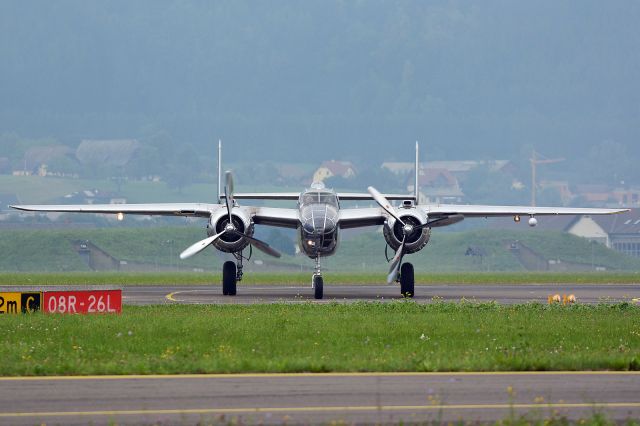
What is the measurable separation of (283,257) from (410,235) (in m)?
87.4

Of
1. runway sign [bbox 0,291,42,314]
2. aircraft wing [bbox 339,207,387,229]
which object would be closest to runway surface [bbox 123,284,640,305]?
aircraft wing [bbox 339,207,387,229]

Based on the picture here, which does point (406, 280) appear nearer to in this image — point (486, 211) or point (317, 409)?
point (486, 211)

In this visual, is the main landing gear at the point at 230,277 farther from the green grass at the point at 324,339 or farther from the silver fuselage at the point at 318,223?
the green grass at the point at 324,339

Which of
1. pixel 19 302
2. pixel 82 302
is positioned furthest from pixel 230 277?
pixel 19 302

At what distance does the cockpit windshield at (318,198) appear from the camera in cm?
4578

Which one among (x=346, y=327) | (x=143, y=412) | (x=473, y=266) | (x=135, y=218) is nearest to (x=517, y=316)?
(x=346, y=327)

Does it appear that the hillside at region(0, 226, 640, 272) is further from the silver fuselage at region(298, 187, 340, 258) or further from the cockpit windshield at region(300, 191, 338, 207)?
the silver fuselage at region(298, 187, 340, 258)

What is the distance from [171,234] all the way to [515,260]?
37.7 metres

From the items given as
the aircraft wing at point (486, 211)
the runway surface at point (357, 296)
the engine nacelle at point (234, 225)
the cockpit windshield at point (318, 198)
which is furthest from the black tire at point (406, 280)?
the engine nacelle at point (234, 225)

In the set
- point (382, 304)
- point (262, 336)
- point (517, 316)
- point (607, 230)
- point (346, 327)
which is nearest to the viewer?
point (262, 336)

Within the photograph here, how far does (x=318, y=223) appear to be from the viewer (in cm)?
4462

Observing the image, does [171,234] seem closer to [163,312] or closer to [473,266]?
[473,266]

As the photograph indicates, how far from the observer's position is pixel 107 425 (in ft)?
51.7

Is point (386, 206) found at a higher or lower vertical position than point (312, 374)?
higher
